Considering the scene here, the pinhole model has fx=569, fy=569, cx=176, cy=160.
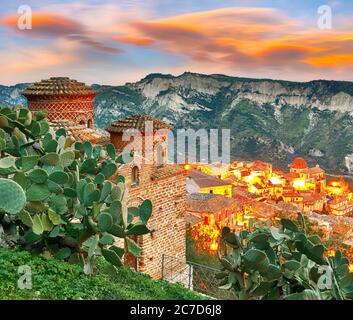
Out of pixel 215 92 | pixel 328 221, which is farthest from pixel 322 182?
pixel 215 92

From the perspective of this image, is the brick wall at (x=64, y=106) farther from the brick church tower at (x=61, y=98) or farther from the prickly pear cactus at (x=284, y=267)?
the prickly pear cactus at (x=284, y=267)

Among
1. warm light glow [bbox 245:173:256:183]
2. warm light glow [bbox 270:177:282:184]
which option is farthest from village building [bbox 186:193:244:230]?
warm light glow [bbox 270:177:282:184]

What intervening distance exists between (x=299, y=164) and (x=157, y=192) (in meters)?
16.7

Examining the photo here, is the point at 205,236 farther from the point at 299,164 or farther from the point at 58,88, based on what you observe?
the point at 299,164

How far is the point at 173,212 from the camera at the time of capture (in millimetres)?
10898

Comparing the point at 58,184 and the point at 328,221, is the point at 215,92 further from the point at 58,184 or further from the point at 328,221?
the point at 58,184

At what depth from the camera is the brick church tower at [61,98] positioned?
12727 mm

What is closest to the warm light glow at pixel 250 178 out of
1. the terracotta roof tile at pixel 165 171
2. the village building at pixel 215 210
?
the village building at pixel 215 210

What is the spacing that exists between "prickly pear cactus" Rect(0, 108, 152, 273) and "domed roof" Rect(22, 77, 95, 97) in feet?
24.8

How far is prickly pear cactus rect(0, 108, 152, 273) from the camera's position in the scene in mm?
4332

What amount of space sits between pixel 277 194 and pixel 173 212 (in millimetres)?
18312

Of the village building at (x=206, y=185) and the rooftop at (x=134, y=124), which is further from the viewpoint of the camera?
the village building at (x=206, y=185)

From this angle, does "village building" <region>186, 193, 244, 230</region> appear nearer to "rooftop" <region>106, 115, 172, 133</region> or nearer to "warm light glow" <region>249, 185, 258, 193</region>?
"rooftop" <region>106, 115, 172, 133</region>

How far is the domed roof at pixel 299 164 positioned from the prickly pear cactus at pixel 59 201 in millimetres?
20959
